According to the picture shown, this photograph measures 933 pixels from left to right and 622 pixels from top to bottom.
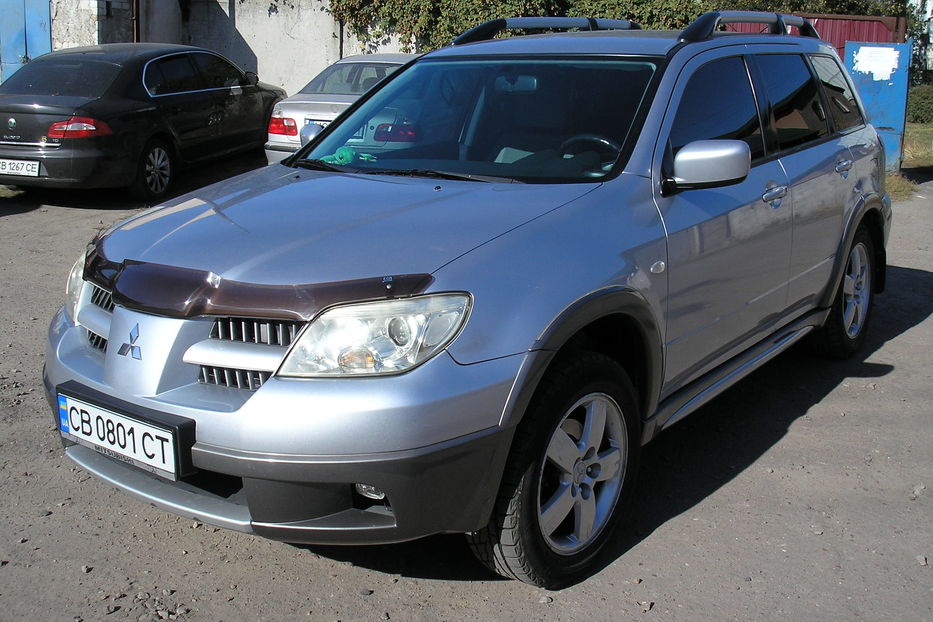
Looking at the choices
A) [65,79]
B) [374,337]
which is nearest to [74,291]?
[374,337]

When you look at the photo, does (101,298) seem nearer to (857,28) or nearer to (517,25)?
(517,25)

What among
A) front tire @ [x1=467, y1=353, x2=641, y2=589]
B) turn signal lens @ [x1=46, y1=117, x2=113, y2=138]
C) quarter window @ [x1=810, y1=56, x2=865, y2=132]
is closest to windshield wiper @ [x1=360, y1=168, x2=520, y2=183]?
front tire @ [x1=467, y1=353, x2=641, y2=589]

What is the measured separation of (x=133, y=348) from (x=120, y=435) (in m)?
0.26

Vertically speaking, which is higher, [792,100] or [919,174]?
[792,100]

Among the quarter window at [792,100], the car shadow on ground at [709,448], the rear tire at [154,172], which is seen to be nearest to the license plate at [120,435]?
the car shadow on ground at [709,448]

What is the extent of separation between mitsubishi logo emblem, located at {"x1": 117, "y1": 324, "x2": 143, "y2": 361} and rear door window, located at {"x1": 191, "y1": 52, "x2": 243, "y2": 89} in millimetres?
8658

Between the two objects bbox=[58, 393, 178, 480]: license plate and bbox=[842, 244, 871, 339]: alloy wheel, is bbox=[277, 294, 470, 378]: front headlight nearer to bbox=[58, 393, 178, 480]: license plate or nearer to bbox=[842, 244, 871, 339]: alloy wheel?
bbox=[58, 393, 178, 480]: license plate

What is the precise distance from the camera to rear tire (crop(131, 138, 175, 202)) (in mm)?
9586

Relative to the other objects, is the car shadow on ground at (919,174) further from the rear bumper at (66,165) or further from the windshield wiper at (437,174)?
the windshield wiper at (437,174)

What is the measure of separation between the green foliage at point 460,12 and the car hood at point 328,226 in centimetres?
1172

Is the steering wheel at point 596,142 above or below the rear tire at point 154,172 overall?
above

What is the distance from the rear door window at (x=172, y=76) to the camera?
9.93m

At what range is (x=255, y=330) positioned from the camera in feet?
8.66

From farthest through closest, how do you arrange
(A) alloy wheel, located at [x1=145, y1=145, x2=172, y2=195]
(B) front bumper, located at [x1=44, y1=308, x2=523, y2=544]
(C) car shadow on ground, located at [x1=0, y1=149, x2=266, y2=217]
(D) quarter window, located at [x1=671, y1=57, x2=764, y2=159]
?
(A) alloy wheel, located at [x1=145, y1=145, x2=172, y2=195]
(C) car shadow on ground, located at [x1=0, y1=149, x2=266, y2=217]
(D) quarter window, located at [x1=671, y1=57, x2=764, y2=159]
(B) front bumper, located at [x1=44, y1=308, x2=523, y2=544]
